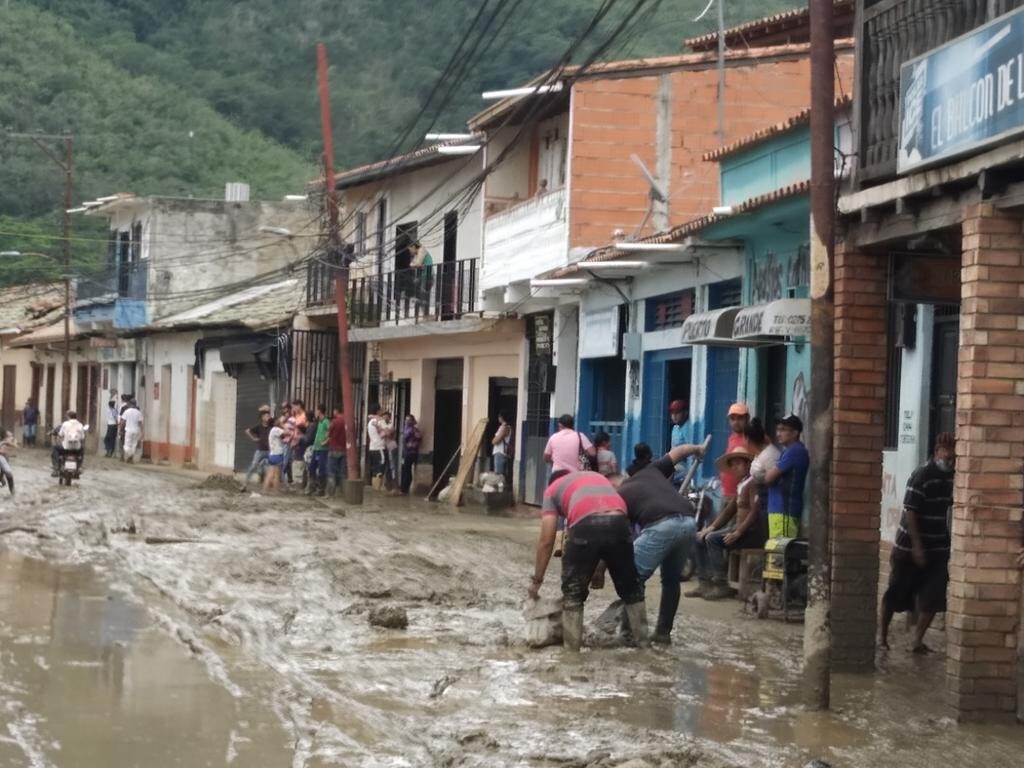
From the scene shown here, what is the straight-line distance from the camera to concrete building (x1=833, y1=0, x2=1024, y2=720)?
9625 millimetres

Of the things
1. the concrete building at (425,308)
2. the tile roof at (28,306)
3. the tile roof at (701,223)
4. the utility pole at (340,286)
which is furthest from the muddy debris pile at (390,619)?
the tile roof at (28,306)

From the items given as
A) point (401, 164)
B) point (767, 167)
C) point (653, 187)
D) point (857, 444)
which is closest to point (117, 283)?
point (401, 164)

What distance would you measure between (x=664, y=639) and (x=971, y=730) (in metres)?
3.65

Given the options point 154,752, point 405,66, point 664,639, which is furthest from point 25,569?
point 405,66

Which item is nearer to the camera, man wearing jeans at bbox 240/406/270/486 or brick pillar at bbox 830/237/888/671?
brick pillar at bbox 830/237/888/671

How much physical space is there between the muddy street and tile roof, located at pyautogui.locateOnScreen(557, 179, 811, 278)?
408 centimetres

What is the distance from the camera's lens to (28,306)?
65750 mm

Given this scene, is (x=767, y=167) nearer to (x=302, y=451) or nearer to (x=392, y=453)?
(x=302, y=451)

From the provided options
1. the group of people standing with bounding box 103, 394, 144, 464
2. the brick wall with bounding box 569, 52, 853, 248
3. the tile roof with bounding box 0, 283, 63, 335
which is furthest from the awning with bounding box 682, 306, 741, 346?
the tile roof with bounding box 0, 283, 63, 335

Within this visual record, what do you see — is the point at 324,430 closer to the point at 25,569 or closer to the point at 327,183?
the point at 327,183

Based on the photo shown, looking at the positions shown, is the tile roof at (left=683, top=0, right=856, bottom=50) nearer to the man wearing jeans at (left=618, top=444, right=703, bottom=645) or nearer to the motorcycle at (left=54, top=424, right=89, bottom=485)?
the motorcycle at (left=54, top=424, right=89, bottom=485)

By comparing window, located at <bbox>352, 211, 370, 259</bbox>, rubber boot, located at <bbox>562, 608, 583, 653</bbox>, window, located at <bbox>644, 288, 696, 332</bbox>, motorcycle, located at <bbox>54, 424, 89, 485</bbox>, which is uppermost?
window, located at <bbox>352, 211, 370, 259</bbox>

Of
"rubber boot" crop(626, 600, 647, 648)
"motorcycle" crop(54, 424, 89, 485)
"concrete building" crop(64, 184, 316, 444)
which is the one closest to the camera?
"rubber boot" crop(626, 600, 647, 648)

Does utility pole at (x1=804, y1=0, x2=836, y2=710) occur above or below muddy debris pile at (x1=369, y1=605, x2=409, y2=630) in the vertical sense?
above
